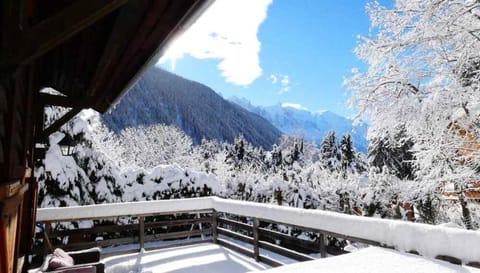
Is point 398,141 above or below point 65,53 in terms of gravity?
below

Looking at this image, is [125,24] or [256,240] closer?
[125,24]

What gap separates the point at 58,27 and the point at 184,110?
7746cm

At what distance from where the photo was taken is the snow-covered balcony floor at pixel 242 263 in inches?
94.2

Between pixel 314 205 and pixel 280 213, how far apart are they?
4685 millimetres

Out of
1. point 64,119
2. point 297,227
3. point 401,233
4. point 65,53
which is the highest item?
point 65,53

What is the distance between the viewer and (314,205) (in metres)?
8.91

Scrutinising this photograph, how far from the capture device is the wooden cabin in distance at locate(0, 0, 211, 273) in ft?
4.23

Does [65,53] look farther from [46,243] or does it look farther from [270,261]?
[270,261]

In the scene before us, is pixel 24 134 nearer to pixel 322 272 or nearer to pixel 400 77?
pixel 322 272

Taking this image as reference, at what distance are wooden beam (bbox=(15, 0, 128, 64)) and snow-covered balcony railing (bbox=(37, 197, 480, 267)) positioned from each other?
271 centimetres

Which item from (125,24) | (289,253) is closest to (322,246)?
(289,253)

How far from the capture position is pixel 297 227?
426 cm

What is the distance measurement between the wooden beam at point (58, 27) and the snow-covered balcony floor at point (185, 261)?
156 inches

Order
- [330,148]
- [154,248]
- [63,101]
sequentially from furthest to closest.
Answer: [330,148] < [154,248] < [63,101]
